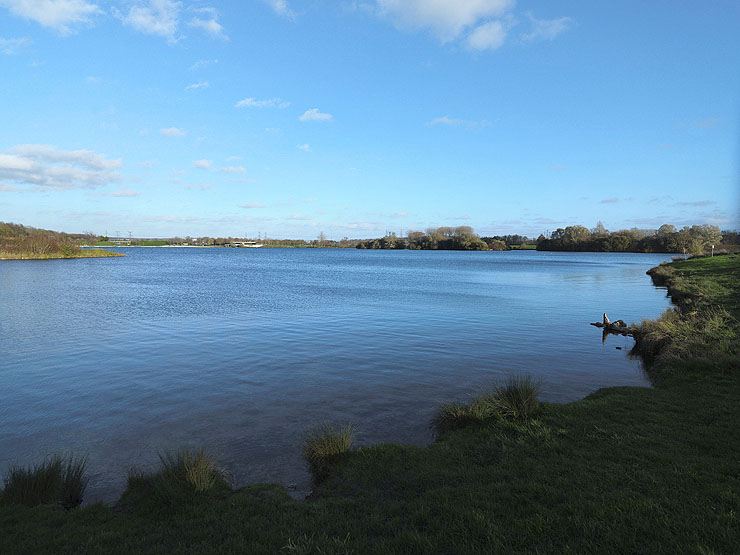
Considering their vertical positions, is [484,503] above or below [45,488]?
above

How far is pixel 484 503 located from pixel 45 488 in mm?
7052

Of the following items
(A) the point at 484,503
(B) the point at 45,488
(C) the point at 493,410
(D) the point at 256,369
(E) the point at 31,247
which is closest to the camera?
(A) the point at 484,503

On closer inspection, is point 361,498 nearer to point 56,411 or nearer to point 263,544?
point 263,544

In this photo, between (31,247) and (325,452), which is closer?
(325,452)

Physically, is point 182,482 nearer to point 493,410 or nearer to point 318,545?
point 318,545

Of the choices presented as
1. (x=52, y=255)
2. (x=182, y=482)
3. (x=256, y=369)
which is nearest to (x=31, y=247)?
(x=52, y=255)

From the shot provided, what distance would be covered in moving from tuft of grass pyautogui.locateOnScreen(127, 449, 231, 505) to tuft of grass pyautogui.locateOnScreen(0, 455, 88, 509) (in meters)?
0.84

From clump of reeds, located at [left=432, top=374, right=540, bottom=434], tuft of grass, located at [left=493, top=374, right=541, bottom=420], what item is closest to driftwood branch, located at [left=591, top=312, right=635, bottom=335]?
tuft of grass, located at [left=493, top=374, right=541, bottom=420]

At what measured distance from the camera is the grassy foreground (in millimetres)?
4930

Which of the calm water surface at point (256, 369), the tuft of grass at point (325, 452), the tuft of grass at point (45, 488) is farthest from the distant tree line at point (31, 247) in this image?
the tuft of grass at point (325, 452)

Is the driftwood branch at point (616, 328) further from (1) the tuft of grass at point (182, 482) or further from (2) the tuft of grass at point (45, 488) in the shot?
(2) the tuft of grass at point (45, 488)

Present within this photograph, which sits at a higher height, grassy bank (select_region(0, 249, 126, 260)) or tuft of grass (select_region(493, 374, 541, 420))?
grassy bank (select_region(0, 249, 126, 260))

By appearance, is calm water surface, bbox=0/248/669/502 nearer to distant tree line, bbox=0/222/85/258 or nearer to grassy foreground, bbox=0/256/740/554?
grassy foreground, bbox=0/256/740/554

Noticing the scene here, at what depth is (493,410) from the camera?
31.4 feet
